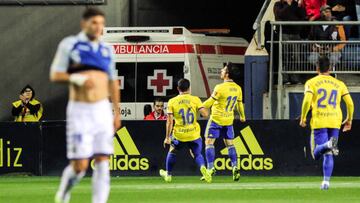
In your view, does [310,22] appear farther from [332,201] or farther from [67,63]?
[67,63]

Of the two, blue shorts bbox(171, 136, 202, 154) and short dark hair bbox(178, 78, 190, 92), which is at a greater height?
short dark hair bbox(178, 78, 190, 92)

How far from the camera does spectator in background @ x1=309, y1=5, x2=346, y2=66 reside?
90.3 feet

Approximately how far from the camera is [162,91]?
1131 inches

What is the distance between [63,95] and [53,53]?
3.67ft

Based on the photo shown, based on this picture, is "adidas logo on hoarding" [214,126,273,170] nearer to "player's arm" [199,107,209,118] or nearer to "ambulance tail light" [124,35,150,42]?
"player's arm" [199,107,209,118]

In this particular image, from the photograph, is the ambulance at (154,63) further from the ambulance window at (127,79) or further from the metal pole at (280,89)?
the metal pole at (280,89)

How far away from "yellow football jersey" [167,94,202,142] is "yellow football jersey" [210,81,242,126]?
52cm

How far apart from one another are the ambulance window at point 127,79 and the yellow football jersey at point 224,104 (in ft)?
17.7

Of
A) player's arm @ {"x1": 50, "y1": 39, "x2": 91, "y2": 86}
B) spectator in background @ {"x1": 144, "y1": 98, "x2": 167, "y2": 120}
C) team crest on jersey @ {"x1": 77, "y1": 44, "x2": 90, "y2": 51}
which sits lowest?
spectator in background @ {"x1": 144, "y1": 98, "x2": 167, "y2": 120}

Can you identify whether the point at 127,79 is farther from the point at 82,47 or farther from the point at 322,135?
the point at 82,47

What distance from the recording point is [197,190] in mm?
20328

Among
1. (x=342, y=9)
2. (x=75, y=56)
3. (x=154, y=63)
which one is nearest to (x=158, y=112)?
(x=154, y=63)

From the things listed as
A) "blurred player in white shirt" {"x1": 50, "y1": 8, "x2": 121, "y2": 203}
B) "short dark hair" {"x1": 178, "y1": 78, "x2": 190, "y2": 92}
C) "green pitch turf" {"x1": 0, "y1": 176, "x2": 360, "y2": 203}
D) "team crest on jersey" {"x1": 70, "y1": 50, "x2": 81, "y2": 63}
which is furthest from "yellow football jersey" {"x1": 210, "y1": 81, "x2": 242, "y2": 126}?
"team crest on jersey" {"x1": 70, "y1": 50, "x2": 81, "y2": 63}

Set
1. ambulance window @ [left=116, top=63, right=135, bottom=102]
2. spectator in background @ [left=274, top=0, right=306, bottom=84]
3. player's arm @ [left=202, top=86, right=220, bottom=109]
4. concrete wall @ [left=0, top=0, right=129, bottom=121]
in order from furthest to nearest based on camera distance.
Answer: concrete wall @ [left=0, top=0, right=129, bottom=121] < ambulance window @ [left=116, top=63, right=135, bottom=102] < spectator in background @ [left=274, top=0, right=306, bottom=84] < player's arm @ [left=202, top=86, right=220, bottom=109]
